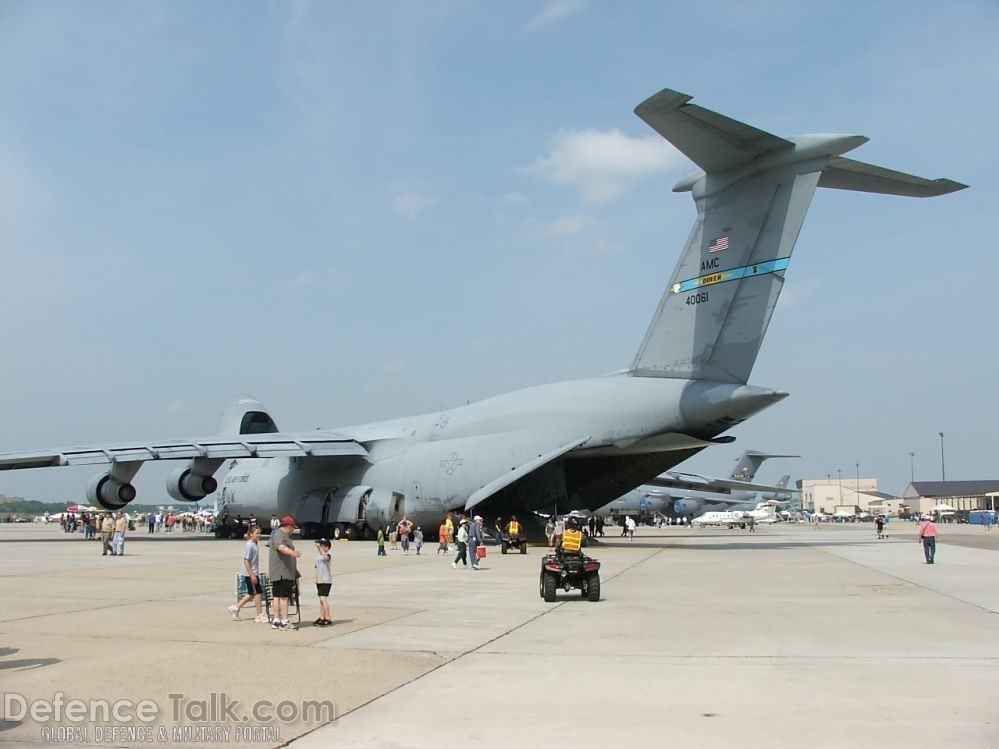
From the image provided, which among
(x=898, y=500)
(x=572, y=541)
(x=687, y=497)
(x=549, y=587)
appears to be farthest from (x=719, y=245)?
(x=898, y=500)

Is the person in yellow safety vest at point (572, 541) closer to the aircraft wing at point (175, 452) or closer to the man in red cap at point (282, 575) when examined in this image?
the man in red cap at point (282, 575)

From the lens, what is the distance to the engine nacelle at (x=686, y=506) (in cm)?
6628

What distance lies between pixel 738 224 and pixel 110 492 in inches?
921

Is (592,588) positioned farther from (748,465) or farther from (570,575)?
(748,465)

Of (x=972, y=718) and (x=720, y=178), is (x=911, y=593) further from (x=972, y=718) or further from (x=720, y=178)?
(x=720, y=178)

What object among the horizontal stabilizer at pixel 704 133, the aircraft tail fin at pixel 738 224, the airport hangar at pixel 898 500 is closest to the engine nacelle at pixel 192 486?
the aircraft tail fin at pixel 738 224

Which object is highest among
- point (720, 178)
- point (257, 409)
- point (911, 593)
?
point (720, 178)

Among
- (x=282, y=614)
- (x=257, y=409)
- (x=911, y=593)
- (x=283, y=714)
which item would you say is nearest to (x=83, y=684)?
(x=283, y=714)

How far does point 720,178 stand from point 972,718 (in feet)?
60.9

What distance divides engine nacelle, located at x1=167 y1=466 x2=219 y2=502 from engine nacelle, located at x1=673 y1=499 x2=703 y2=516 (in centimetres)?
3790

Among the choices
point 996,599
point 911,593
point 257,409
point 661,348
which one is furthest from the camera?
point 257,409

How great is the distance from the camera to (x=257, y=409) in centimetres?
4131

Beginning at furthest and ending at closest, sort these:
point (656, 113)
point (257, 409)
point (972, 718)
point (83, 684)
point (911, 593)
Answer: point (257, 409)
point (656, 113)
point (911, 593)
point (83, 684)
point (972, 718)

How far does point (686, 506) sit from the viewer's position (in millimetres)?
67625
